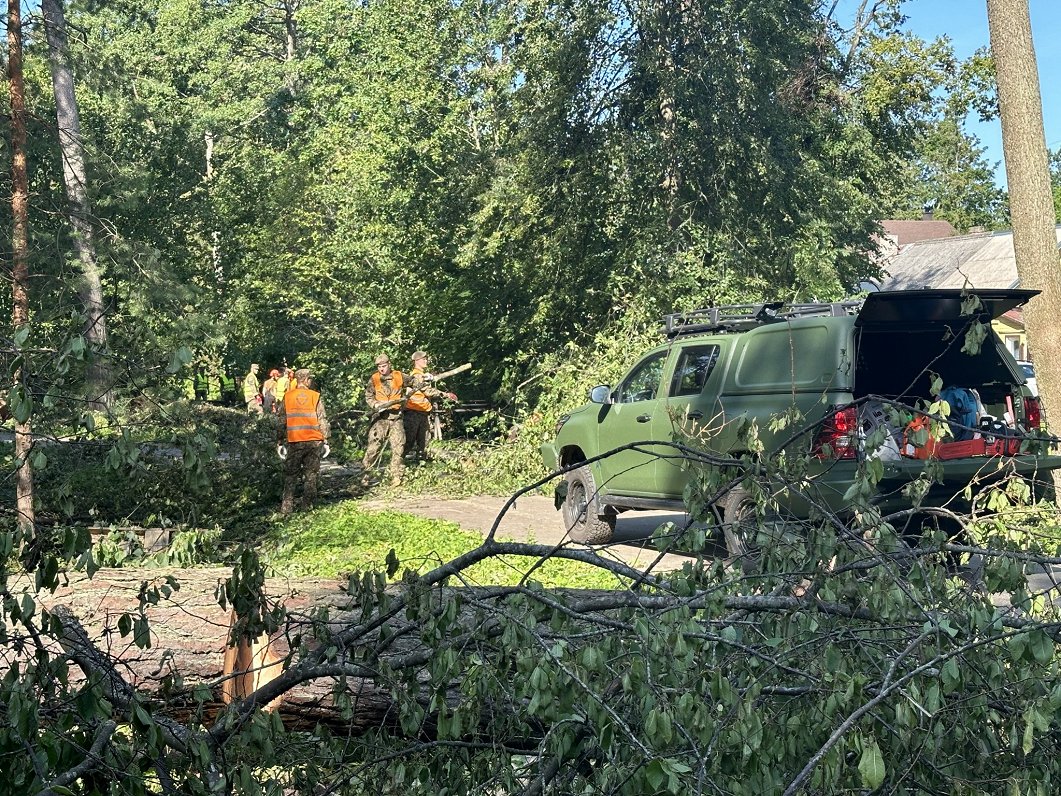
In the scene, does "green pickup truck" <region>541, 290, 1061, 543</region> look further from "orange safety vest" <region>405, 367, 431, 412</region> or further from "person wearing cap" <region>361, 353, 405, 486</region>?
"orange safety vest" <region>405, 367, 431, 412</region>

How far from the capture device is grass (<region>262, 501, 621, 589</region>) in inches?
391

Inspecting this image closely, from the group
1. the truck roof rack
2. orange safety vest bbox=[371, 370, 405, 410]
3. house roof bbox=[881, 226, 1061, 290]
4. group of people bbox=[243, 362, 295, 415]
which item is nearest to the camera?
the truck roof rack

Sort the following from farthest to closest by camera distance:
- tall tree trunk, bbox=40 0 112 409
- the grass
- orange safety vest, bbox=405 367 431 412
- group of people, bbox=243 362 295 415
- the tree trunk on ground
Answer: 1. group of people, bbox=243 362 295 415
2. orange safety vest, bbox=405 367 431 412
3. tall tree trunk, bbox=40 0 112 409
4. the grass
5. the tree trunk on ground

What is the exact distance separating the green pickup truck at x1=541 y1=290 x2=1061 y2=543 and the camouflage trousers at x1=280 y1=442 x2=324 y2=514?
4180 mm

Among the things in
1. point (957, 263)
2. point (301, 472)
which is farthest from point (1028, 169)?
point (957, 263)

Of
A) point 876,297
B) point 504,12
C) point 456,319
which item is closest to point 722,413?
point 876,297

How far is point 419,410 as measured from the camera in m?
18.3

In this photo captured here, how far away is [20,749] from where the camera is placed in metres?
3.27

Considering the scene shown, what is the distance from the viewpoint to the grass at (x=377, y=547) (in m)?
9.92

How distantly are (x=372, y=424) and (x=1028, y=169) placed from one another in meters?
9.62

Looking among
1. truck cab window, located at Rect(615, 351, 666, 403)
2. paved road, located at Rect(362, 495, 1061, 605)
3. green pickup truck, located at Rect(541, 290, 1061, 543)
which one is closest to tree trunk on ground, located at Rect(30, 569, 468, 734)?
green pickup truck, located at Rect(541, 290, 1061, 543)

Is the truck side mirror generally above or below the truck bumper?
above

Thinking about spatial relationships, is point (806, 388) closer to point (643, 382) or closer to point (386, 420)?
point (643, 382)

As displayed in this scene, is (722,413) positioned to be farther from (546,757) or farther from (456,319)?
(456,319)
